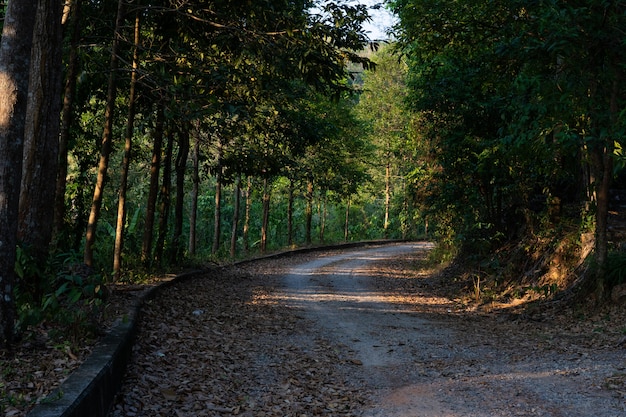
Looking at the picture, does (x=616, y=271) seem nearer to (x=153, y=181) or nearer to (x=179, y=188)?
(x=153, y=181)

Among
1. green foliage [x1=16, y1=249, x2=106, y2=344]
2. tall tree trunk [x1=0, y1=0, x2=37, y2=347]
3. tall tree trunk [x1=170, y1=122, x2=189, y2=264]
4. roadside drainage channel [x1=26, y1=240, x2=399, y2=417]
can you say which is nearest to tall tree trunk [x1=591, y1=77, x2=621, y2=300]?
roadside drainage channel [x1=26, y1=240, x2=399, y2=417]

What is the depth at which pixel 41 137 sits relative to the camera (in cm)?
718

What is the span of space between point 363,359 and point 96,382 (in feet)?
13.1

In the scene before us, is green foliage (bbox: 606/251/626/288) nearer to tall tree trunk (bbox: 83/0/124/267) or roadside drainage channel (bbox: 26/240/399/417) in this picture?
roadside drainage channel (bbox: 26/240/399/417)

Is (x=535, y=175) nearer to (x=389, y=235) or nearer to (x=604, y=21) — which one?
(x=604, y=21)

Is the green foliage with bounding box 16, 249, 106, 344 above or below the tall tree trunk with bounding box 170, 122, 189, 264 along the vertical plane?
below

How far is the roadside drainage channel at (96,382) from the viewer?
158 inches

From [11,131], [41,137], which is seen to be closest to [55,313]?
[11,131]

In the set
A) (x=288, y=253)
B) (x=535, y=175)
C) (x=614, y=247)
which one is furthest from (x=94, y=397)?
(x=288, y=253)

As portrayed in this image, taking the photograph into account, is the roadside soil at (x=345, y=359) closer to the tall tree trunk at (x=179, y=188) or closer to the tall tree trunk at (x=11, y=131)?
the tall tree trunk at (x=11, y=131)

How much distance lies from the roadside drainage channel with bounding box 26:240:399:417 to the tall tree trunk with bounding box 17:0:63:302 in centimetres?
132

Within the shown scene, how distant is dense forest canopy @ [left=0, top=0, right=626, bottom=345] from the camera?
23.2 ft

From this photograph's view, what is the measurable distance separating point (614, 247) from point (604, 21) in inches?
196

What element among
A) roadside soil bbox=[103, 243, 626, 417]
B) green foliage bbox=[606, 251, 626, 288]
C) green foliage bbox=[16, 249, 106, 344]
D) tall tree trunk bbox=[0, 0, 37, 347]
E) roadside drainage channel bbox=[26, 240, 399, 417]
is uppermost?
tall tree trunk bbox=[0, 0, 37, 347]
